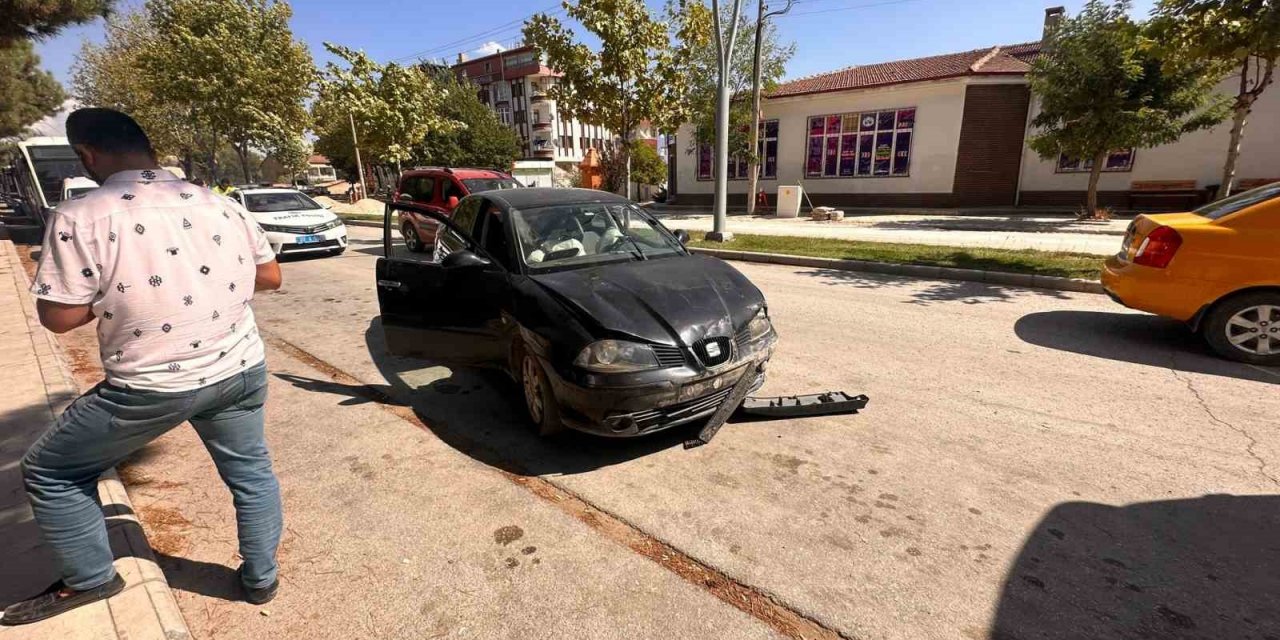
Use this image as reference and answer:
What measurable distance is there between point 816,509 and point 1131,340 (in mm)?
4683

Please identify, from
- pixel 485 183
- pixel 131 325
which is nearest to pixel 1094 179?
pixel 485 183

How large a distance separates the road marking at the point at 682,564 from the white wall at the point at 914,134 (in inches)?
833

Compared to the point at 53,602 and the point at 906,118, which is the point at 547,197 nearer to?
the point at 53,602

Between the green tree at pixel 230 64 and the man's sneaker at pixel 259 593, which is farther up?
the green tree at pixel 230 64

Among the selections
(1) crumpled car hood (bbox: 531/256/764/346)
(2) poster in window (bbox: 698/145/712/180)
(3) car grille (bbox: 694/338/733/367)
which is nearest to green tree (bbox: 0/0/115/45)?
(1) crumpled car hood (bbox: 531/256/764/346)

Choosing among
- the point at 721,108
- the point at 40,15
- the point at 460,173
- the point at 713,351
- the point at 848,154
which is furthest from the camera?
the point at 848,154

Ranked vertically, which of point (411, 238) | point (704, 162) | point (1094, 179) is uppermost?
point (704, 162)

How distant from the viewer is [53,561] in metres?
2.41

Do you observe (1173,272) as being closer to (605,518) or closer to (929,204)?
(605,518)

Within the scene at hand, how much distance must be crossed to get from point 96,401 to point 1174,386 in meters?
6.45

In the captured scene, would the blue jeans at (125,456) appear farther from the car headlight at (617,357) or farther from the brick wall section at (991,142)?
the brick wall section at (991,142)

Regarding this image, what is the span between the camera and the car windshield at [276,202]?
1219cm

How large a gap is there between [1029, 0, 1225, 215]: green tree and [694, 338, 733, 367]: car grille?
579 inches

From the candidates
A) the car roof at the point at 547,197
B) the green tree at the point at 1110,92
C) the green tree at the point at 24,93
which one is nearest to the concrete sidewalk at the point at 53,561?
the car roof at the point at 547,197
